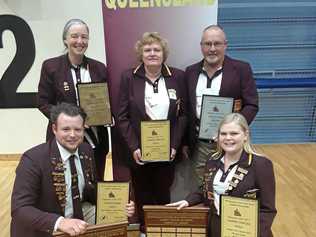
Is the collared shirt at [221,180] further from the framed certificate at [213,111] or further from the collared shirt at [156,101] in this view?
the collared shirt at [156,101]

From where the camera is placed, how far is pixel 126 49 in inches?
106

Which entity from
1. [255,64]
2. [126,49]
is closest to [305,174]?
[255,64]

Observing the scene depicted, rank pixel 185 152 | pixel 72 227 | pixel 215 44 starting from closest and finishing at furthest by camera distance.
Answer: pixel 72 227 < pixel 215 44 < pixel 185 152

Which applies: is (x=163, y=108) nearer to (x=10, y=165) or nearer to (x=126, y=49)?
(x=126, y=49)

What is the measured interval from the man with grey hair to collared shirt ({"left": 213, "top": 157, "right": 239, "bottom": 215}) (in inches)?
15.3

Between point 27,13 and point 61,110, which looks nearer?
point 61,110

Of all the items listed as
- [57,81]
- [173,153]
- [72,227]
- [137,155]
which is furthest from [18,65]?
[72,227]

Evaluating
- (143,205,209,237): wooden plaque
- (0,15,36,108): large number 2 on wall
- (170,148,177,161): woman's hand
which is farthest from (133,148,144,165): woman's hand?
(0,15,36,108): large number 2 on wall

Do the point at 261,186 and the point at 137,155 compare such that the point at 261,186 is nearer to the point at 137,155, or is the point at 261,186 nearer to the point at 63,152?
the point at 137,155

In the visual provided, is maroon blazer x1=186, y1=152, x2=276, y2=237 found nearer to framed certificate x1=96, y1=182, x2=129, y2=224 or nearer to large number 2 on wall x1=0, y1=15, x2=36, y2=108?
framed certificate x1=96, y1=182, x2=129, y2=224

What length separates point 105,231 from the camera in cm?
174

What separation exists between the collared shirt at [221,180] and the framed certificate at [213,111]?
1.36 ft

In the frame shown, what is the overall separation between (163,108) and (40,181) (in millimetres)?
914

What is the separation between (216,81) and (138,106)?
0.52 m
